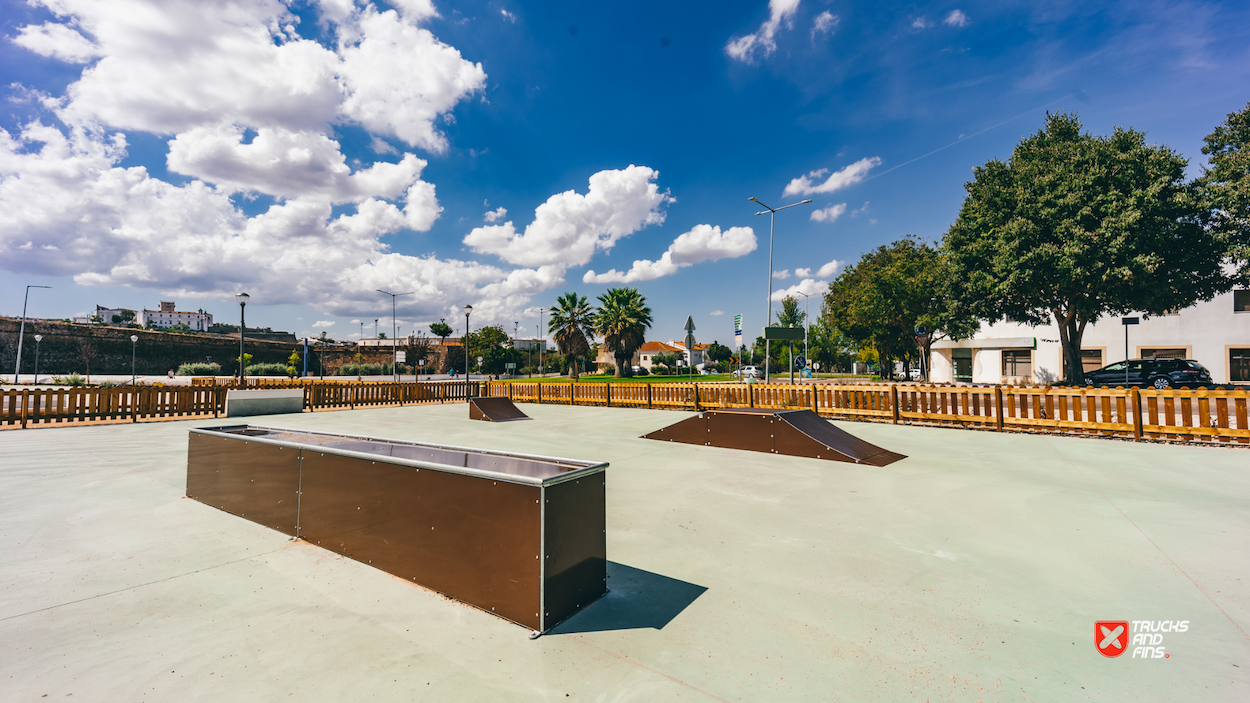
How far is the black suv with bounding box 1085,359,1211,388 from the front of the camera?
21.6 m

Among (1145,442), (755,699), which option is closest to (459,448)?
(755,699)

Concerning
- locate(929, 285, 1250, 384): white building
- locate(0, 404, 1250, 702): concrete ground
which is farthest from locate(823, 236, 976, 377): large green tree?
locate(0, 404, 1250, 702): concrete ground

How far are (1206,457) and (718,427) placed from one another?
910 cm

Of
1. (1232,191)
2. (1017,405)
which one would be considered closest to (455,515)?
(1017,405)

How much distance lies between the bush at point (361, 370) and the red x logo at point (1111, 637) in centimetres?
7463

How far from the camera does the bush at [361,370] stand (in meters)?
68.1

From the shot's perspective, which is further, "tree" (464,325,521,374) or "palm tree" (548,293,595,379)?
"tree" (464,325,521,374)

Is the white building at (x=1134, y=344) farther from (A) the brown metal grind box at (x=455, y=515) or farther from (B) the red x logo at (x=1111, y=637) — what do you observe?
(A) the brown metal grind box at (x=455, y=515)

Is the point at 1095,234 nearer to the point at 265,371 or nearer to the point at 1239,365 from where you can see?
the point at 1239,365

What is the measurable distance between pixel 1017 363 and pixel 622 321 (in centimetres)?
3524

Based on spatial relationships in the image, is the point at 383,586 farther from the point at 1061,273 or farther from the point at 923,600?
the point at 1061,273

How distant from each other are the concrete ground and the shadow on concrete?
2cm

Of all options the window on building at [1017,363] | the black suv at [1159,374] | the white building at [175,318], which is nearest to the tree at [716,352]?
the window on building at [1017,363]

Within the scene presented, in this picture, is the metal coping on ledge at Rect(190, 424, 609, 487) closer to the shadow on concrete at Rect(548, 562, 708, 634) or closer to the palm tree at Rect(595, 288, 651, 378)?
the shadow on concrete at Rect(548, 562, 708, 634)
